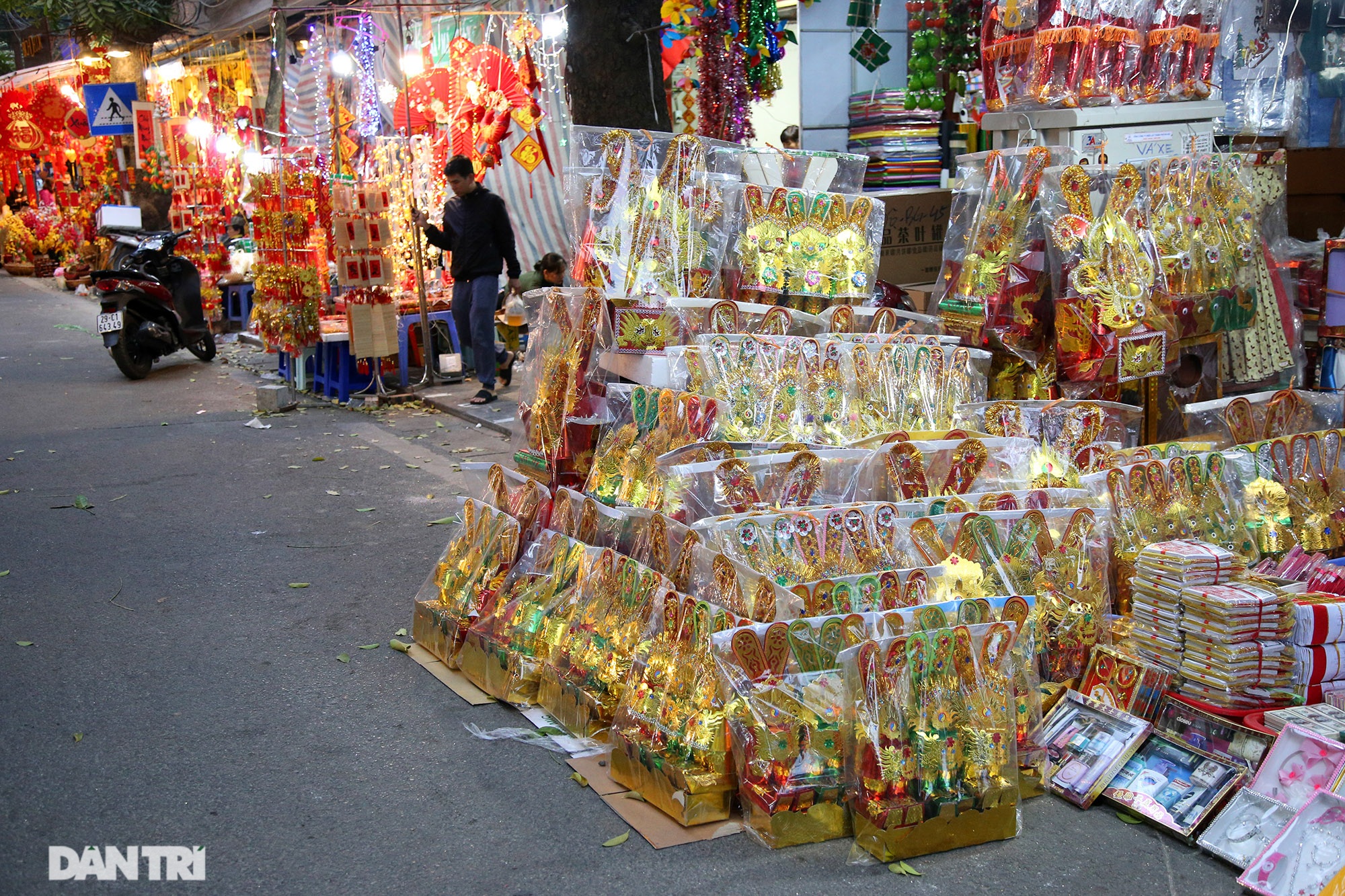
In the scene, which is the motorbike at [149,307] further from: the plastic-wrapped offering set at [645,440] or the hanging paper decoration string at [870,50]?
the plastic-wrapped offering set at [645,440]

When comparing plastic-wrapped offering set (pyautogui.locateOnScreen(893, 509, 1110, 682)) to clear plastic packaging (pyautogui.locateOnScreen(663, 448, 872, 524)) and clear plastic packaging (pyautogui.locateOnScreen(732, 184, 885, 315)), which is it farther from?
clear plastic packaging (pyautogui.locateOnScreen(732, 184, 885, 315))

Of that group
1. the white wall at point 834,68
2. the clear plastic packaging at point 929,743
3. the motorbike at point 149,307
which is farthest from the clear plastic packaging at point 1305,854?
the motorbike at point 149,307

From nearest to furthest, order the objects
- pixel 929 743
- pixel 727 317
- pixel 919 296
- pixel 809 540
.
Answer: pixel 929 743, pixel 809 540, pixel 727 317, pixel 919 296

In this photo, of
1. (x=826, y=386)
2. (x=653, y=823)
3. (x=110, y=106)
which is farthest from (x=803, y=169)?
(x=110, y=106)

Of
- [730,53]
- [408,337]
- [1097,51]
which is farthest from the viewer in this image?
[408,337]

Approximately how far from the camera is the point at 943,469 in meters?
4.07

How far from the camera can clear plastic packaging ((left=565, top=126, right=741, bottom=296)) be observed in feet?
15.6

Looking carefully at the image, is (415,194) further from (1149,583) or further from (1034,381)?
(1149,583)

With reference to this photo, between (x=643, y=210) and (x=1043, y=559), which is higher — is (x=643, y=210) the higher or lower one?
the higher one

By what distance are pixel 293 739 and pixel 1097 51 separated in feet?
13.7

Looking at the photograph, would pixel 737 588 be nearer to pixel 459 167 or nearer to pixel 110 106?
pixel 459 167

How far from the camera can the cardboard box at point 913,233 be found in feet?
20.4

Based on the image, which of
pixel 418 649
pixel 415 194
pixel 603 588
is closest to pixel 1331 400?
pixel 603 588

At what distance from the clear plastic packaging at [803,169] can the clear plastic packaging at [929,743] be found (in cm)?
257
